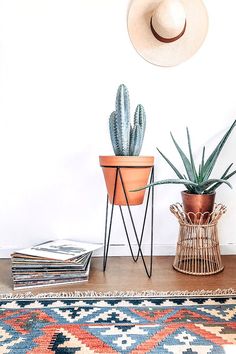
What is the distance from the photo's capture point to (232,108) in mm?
1669

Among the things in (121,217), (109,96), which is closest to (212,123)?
(109,96)

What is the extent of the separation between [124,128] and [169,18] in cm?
53

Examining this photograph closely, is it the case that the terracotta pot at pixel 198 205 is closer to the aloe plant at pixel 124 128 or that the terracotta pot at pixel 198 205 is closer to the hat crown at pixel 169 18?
the aloe plant at pixel 124 128

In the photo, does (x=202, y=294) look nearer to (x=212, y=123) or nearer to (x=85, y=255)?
(x=85, y=255)

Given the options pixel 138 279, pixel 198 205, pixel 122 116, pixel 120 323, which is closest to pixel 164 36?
pixel 122 116

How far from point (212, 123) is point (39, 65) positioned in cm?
89

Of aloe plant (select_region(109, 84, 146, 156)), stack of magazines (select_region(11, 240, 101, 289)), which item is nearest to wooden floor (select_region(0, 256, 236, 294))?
stack of magazines (select_region(11, 240, 101, 289))

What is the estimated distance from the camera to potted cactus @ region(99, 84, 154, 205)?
1.35 meters

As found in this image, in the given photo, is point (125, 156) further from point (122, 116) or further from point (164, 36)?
point (164, 36)

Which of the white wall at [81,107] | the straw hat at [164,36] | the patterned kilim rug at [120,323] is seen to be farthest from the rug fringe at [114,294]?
the straw hat at [164,36]

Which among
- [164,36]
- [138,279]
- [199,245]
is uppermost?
[164,36]

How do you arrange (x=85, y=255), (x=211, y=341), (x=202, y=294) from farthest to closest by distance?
(x=85, y=255), (x=202, y=294), (x=211, y=341)

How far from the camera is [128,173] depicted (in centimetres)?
136

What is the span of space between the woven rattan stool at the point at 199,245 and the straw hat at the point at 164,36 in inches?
29.7
